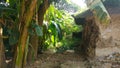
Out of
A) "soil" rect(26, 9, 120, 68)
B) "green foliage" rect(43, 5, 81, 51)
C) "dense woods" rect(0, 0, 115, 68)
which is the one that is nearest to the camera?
"dense woods" rect(0, 0, 115, 68)

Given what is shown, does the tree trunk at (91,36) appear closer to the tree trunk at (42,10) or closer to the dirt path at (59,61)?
the dirt path at (59,61)

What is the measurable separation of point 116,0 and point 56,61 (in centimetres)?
252

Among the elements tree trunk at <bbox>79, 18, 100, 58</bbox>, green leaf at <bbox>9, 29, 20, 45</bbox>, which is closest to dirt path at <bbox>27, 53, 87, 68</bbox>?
tree trunk at <bbox>79, 18, 100, 58</bbox>

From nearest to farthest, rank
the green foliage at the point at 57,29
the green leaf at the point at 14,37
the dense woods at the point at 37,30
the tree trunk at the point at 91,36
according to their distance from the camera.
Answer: the green leaf at the point at 14,37 → the dense woods at the point at 37,30 → the tree trunk at the point at 91,36 → the green foliage at the point at 57,29

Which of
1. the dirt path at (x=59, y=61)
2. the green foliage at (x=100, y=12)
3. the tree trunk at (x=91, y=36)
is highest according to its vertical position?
the green foliage at (x=100, y=12)

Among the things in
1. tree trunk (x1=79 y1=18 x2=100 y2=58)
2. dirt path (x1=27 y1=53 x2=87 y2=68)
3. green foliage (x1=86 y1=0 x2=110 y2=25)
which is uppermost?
green foliage (x1=86 y1=0 x2=110 y2=25)

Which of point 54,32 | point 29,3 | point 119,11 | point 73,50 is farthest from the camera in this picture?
point 73,50

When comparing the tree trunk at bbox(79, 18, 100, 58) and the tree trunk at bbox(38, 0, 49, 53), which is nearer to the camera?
the tree trunk at bbox(38, 0, 49, 53)

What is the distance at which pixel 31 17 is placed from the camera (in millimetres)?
6254

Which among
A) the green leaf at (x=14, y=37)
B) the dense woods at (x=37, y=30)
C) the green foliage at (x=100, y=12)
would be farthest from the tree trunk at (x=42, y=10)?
the green leaf at (x=14, y=37)

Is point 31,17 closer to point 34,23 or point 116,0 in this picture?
point 34,23

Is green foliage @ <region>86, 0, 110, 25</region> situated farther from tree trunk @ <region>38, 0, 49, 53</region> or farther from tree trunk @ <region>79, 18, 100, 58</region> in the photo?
tree trunk @ <region>79, 18, 100, 58</region>

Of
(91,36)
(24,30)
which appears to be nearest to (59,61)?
(91,36)

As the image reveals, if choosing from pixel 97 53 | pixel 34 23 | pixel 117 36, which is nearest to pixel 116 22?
pixel 117 36
